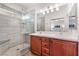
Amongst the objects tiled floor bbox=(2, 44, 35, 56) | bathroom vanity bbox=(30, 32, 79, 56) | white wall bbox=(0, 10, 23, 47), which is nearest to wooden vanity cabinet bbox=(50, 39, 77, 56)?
bathroom vanity bbox=(30, 32, 79, 56)

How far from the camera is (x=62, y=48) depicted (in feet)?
5.26

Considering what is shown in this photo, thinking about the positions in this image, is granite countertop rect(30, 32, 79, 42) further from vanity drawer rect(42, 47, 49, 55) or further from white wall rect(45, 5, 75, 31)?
vanity drawer rect(42, 47, 49, 55)

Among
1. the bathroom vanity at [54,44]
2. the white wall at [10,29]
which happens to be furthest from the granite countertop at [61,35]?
the white wall at [10,29]

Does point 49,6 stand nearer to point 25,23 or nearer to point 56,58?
point 25,23

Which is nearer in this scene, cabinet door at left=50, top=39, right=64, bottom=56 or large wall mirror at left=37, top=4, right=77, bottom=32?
large wall mirror at left=37, top=4, right=77, bottom=32

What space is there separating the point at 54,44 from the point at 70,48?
31cm

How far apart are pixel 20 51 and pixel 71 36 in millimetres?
935

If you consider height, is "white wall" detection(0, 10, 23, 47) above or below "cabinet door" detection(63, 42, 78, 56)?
above

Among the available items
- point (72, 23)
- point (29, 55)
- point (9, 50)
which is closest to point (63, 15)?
point (72, 23)

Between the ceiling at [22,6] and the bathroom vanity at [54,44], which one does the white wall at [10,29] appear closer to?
the ceiling at [22,6]

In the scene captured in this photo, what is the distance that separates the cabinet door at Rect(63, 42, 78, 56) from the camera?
1488 mm

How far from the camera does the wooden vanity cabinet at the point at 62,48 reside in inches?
59.1

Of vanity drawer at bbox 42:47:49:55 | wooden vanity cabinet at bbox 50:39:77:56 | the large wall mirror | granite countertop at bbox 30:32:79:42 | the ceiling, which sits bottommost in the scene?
vanity drawer at bbox 42:47:49:55

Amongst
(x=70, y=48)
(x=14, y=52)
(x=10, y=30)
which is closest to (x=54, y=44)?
(x=70, y=48)
